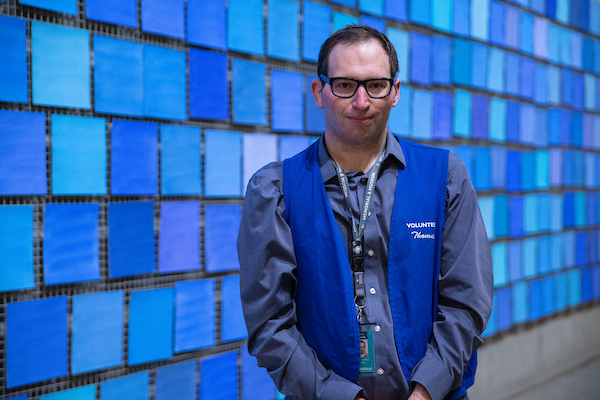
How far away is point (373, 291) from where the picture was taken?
131 centimetres

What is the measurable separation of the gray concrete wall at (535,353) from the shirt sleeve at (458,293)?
8.19 feet

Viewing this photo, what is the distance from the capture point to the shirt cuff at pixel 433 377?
1.24 metres

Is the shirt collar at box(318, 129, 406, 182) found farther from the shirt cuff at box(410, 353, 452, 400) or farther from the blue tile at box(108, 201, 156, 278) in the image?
the blue tile at box(108, 201, 156, 278)

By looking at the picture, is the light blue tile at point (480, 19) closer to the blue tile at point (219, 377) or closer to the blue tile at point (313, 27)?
the blue tile at point (313, 27)

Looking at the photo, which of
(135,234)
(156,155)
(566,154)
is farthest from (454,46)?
(135,234)

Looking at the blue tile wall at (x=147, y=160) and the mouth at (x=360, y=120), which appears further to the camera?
the blue tile wall at (x=147, y=160)

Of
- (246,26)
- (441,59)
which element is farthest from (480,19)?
(246,26)

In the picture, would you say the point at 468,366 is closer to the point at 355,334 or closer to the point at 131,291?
the point at 355,334

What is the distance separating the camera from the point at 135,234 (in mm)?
2033

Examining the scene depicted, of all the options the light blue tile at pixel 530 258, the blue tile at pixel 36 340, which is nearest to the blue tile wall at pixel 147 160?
the blue tile at pixel 36 340

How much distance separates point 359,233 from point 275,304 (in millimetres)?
286

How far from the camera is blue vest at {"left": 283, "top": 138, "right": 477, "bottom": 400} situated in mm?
1289

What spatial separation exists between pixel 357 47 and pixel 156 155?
1.11 m

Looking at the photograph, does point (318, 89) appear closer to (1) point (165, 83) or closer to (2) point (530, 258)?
(1) point (165, 83)
